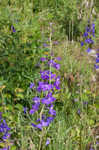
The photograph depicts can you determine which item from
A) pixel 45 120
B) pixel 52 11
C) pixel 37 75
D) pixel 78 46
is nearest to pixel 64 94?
pixel 37 75

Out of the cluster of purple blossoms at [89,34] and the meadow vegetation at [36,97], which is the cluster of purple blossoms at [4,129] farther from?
the cluster of purple blossoms at [89,34]

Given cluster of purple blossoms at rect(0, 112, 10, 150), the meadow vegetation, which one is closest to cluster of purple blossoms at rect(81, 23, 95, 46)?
the meadow vegetation

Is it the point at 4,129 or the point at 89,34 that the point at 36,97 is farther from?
the point at 89,34

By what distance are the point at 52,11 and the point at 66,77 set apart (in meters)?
2.52

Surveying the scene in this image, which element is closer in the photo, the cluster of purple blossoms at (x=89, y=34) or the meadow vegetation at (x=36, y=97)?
the meadow vegetation at (x=36, y=97)

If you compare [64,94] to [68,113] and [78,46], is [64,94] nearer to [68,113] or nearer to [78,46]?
[68,113]

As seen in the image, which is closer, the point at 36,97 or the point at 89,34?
the point at 36,97

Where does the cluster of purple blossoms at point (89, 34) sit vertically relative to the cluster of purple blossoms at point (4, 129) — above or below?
above

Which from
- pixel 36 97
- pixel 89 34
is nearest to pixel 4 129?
pixel 36 97

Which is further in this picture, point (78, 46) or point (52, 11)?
point (52, 11)

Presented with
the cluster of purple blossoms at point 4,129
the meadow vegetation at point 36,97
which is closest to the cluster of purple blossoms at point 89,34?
the meadow vegetation at point 36,97

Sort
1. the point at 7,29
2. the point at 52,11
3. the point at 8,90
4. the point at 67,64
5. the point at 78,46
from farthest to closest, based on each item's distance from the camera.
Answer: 1. the point at 52,11
2. the point at 78,46
3. the point at 67,64
4. the point at 7,29
5. the point at 8,90

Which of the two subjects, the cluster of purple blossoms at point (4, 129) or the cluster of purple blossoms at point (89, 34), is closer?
the cluster of purple blossoms at point (4, 129)

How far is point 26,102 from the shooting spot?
232 cm
